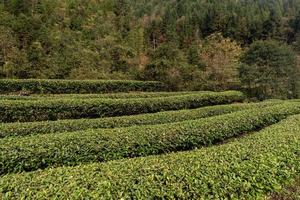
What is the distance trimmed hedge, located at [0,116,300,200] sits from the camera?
4.13 m

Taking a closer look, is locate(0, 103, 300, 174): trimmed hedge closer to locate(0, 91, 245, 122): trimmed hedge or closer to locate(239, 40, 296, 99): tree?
locate(0, 91, 245, 122): trimmed hedge

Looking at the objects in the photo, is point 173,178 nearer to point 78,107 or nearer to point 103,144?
point 103,144

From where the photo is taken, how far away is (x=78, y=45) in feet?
106

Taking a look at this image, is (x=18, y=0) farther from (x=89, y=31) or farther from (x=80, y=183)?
(x=80, y=183)

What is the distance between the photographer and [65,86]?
74.7 ft

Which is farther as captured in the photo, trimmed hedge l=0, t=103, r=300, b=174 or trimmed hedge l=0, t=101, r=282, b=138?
trimmed hedge l=0, t=101, r=282, b=138

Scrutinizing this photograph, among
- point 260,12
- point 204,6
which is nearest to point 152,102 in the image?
point 260,12

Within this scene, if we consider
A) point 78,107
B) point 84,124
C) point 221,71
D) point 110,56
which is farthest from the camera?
point 110,56

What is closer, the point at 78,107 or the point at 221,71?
the point at 78,107

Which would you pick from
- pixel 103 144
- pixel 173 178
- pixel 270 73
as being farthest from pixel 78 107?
pixel 270 73

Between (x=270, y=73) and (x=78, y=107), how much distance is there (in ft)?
77.2

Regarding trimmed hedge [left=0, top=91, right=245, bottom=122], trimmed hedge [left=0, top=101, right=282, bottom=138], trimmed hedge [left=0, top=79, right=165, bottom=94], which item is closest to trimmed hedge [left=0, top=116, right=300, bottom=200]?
trimmed hedge [left=0, top=101, right=282, bottom=138]

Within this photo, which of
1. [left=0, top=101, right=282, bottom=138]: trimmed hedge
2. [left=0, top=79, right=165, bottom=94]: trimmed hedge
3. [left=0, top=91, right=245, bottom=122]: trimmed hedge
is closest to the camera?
[left=0, top=101, right=282, bottom=138]: trimmed hedge

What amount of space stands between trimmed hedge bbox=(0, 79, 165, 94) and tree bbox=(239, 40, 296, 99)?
12.6m
